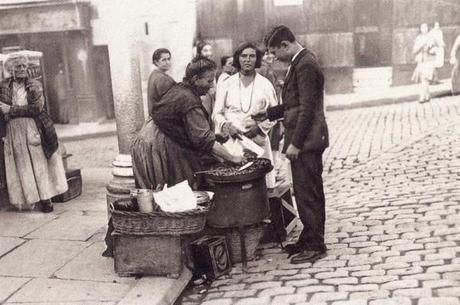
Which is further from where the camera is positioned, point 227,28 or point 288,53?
point 227,28

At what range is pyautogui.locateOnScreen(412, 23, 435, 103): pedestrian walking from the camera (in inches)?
621

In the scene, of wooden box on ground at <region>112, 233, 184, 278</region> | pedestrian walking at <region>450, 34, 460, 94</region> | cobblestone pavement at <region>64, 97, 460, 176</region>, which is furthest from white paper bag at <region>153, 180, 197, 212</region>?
pedestrian walking at <region>450, 34, 460, 94</region>

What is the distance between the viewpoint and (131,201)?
18.0ft

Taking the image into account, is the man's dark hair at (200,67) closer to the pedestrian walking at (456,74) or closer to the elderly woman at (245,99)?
the elderly woman at (245,99)

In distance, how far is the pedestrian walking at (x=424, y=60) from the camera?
51.8ft

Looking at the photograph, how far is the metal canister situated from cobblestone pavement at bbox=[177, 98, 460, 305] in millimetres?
838

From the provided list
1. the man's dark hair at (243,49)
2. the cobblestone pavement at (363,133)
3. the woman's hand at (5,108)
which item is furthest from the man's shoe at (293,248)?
the woman's hand at (5,108)

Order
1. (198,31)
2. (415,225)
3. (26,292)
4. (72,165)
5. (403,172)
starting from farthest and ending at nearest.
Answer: (198,31), (72,165), (403,172), (415,225), (26,292)

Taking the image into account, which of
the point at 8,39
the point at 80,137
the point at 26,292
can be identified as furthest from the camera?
the point at 8,39

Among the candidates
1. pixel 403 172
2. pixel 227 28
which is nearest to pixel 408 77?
pixel 227 28

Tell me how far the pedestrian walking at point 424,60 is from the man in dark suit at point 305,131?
36.0 ft

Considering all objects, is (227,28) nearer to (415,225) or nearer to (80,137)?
(80,137)

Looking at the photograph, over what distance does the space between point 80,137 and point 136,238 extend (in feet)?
33.3

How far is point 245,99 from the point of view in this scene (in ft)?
22.4
